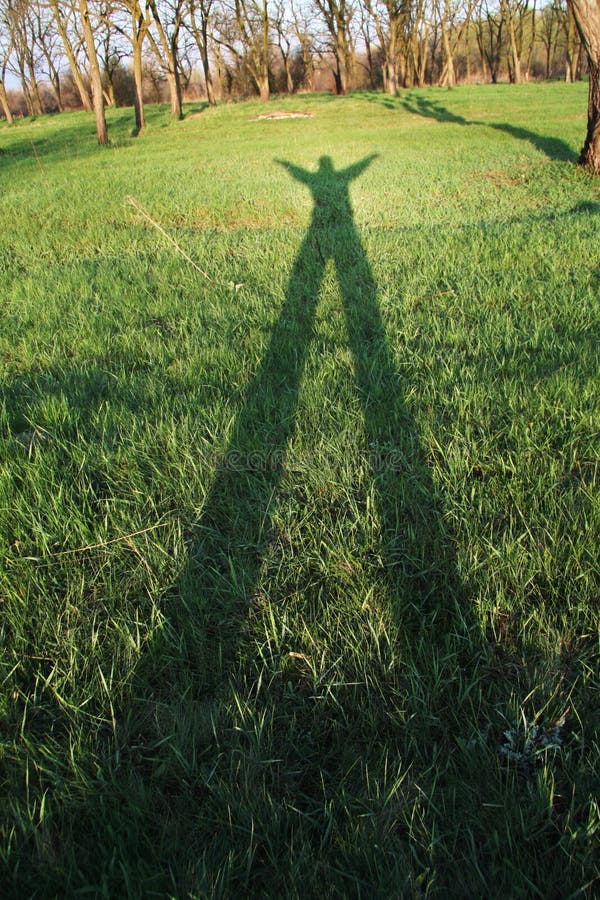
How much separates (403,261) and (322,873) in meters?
5.43

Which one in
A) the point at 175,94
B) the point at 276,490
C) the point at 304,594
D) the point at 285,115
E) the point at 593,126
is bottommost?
the point at 304,594

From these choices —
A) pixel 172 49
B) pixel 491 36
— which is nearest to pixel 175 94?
pixel 172 49

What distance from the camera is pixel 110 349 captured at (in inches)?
150

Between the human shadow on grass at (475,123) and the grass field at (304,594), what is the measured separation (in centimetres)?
1248

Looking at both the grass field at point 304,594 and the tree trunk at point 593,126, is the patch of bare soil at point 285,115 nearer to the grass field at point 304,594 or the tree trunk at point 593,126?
the tree trunk at point 593,126

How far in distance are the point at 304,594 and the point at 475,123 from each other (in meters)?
25.4

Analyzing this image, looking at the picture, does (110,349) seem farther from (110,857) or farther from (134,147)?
(134,147)

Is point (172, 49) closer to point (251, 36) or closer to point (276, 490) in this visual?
point (251, 36)

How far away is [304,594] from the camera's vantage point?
1.76 meters

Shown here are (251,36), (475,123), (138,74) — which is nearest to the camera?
(138,74)

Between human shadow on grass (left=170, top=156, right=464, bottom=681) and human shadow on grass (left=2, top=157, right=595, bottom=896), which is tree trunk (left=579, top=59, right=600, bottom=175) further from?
human shadow on grass (left=2, top=157, right=595, bottom=896)

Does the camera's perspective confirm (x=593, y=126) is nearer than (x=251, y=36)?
Yes

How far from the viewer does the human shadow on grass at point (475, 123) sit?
551 inches

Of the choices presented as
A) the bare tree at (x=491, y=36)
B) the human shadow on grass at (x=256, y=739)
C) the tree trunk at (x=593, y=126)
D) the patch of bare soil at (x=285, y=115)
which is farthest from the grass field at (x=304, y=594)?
the bare tree at (x=491, y=36)
